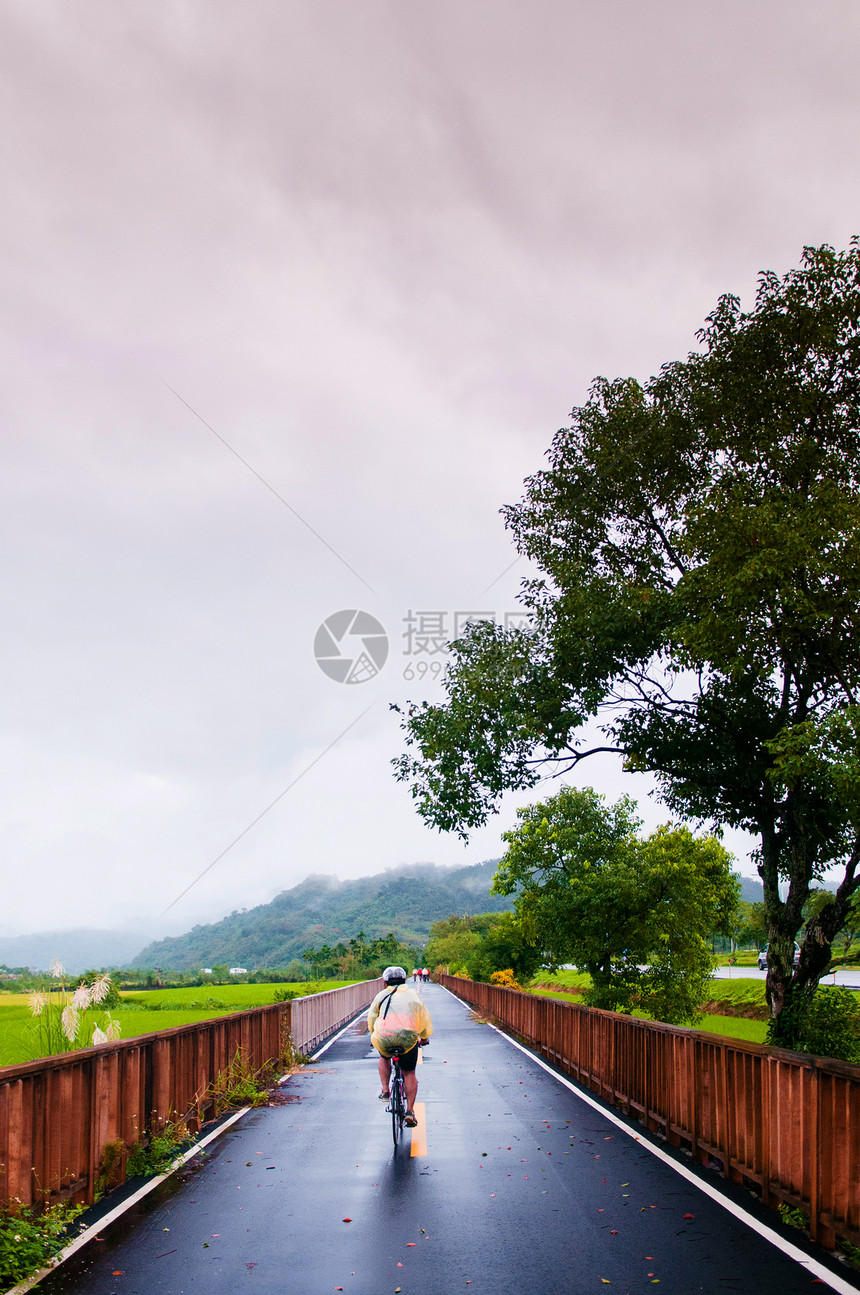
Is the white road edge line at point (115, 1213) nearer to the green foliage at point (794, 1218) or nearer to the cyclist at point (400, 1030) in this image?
the cyclist at point (400, 1030)

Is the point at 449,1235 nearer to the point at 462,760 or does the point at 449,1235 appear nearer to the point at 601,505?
the point at 462,760

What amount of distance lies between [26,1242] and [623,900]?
2269cm

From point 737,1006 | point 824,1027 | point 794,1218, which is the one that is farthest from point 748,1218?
point 737,1006

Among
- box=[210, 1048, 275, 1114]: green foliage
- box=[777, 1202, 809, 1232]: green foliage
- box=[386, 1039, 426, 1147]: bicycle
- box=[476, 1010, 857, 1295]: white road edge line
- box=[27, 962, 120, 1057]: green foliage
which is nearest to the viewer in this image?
box=[476, 1010, 857, 1295]: white road edge line

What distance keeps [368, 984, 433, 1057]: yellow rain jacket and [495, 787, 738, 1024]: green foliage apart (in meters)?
16.5

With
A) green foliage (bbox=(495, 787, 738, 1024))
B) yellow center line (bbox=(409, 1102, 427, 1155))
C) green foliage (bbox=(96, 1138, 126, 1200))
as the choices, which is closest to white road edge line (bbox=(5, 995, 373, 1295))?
green foliage (bbox=(96, 1138, 126, 1200))

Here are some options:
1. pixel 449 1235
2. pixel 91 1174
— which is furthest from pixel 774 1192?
pixel 91 1174

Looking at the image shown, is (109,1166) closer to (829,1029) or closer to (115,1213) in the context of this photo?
(115,1213)

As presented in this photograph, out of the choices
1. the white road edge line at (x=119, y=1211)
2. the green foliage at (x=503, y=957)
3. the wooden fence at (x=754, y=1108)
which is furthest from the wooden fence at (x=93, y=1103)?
the green foliage at (x=503, y=957)

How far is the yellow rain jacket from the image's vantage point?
10.7m

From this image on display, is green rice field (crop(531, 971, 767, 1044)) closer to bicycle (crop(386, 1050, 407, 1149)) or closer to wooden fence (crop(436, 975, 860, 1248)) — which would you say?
wooden fence (crop(436, 975, 860, 1248))

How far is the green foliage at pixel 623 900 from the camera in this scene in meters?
27.3

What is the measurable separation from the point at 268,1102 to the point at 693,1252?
8.83 metres

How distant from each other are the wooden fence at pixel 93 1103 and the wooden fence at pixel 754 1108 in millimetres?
5018
